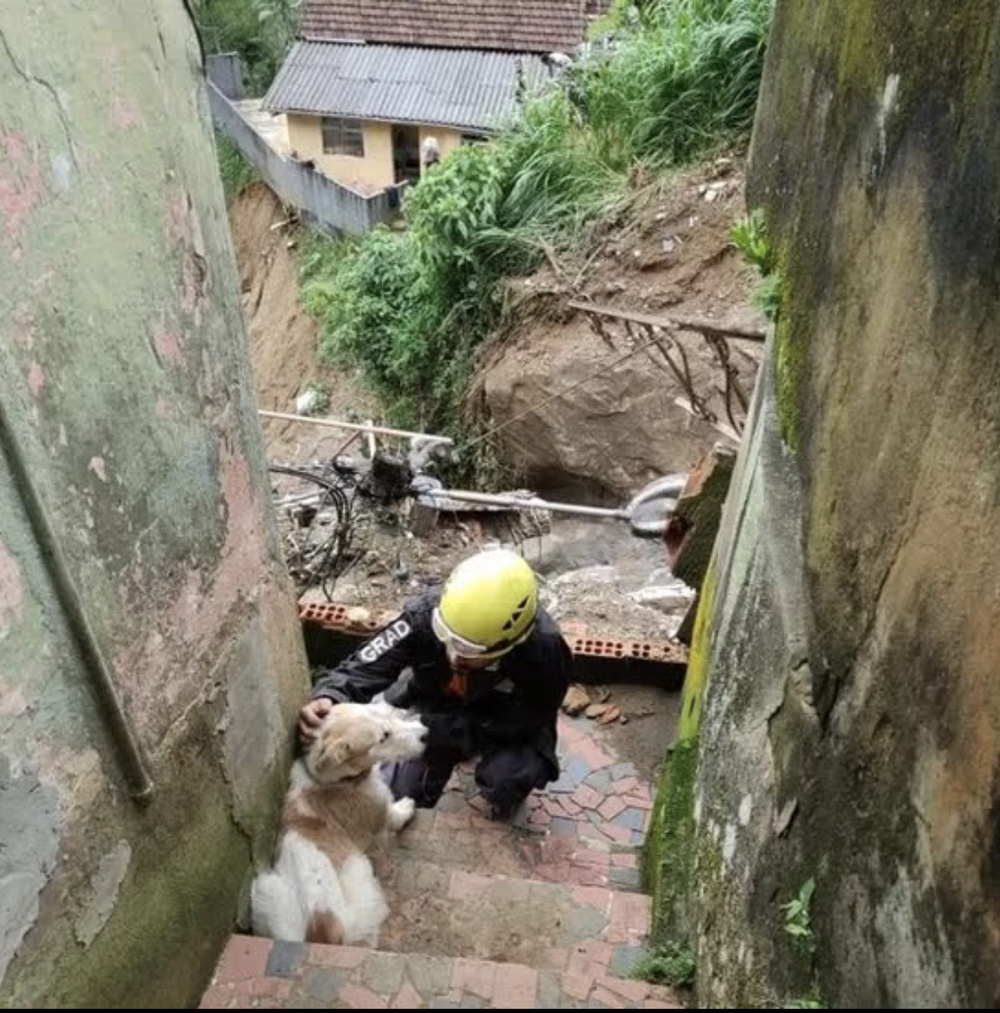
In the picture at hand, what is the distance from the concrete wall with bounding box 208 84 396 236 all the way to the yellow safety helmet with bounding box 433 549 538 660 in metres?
14.3

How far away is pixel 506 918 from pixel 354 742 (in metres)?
0.98

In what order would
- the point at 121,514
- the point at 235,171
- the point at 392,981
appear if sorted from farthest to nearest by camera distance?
the point at 235,171
the point at 392,981
the point at 121,514

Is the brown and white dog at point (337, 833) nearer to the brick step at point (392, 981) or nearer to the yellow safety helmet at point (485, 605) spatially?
the brick step at point (392, 981)

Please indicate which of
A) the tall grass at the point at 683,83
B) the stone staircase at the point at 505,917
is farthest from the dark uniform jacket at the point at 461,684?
the tall grass at the point at 683,83

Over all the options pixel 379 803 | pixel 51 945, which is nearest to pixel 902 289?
pixel 51 945

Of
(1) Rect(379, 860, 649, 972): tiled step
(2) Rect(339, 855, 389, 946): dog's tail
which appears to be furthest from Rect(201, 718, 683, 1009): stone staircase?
(2) Rect(339, 855, 389, 946): dog's tail

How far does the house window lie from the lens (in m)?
22.2

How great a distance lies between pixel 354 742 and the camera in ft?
13.8

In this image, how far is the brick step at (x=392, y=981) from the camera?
123 inches

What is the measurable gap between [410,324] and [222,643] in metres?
9.28

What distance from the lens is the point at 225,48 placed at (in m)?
29.3

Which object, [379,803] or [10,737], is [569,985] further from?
[10,737]

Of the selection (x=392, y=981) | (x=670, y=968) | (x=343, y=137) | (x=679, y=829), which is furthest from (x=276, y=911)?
(x=343, y=137)

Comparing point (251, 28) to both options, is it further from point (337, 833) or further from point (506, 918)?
point (506, 918)
